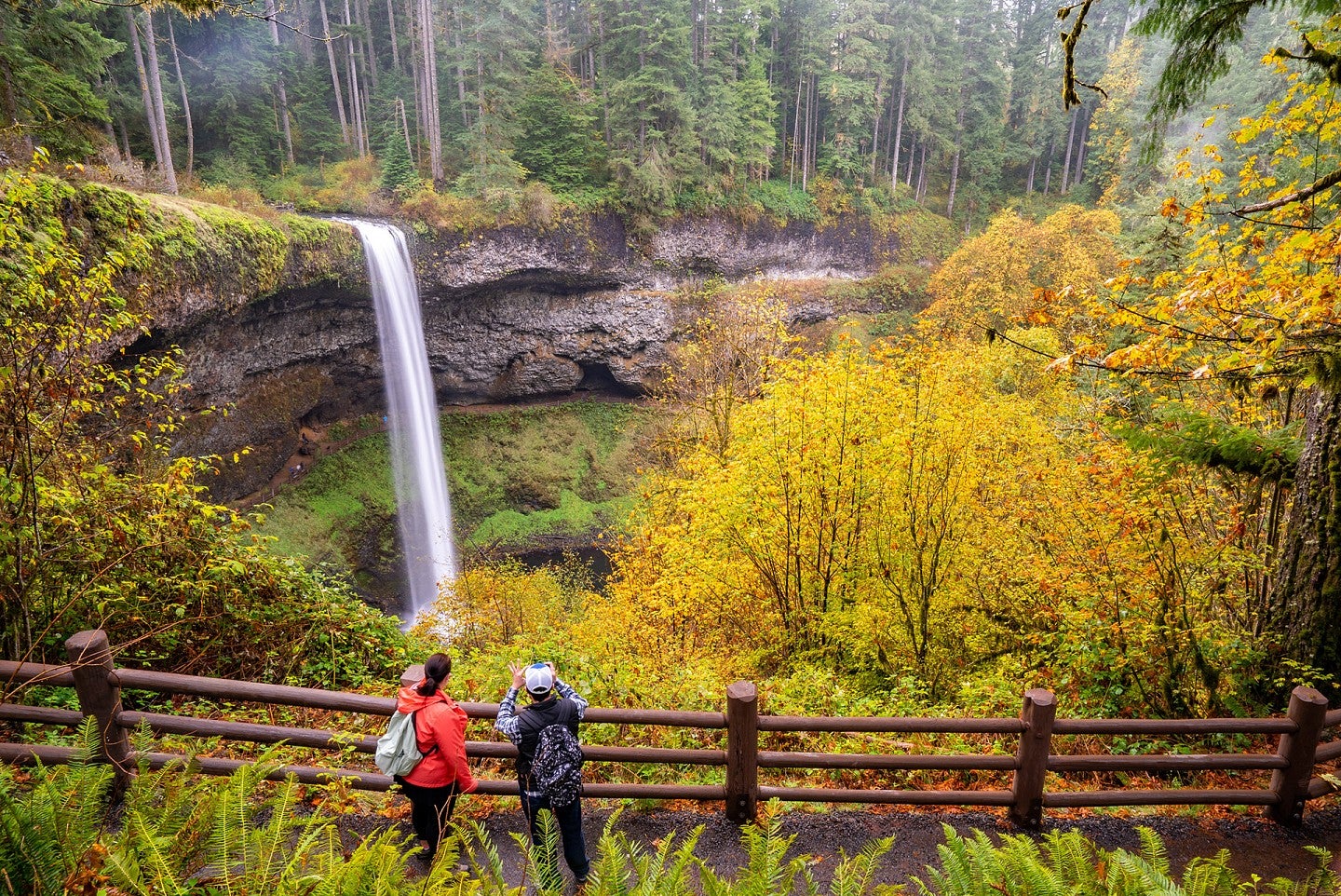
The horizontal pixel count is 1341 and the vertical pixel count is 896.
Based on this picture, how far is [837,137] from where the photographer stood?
39562mm

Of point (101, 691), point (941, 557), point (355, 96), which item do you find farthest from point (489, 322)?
point (101, 691)

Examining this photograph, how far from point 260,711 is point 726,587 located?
6507 mm

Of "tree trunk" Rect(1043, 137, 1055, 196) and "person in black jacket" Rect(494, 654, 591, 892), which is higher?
"tree trunk" Rect(1043, 137, 1055, 196)

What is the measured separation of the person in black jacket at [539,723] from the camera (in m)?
4.00

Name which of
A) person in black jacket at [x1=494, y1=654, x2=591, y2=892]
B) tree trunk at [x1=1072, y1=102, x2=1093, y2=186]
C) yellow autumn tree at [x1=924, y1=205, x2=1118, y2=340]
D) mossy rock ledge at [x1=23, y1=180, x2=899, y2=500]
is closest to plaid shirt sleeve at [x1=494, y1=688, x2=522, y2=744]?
person in black jacket at [x1=494, y1=654, x2=591, y2=892]

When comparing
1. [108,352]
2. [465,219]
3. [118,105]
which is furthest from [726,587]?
[118,105]

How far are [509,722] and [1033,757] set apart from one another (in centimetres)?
358

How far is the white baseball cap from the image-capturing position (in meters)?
3.98

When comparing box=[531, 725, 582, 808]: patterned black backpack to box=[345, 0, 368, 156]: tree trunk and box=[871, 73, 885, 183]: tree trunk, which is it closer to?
box=[345, 0, 368, 156]: tree trunk

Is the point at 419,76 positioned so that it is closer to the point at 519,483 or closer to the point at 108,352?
the point at 519,483

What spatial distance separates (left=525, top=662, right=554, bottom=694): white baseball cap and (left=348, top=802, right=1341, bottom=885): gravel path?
56.2 inches

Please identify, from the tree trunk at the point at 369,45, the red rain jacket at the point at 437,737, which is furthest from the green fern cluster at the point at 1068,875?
the tree trunk at the point at 369,45

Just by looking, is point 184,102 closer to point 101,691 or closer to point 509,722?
point 101,691

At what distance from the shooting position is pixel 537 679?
3986 millimetres
